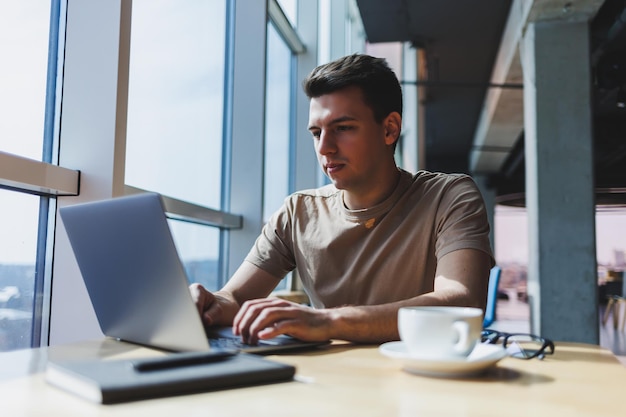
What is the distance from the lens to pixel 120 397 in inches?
26.3

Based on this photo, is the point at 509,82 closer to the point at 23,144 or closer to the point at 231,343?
the point at 23,144

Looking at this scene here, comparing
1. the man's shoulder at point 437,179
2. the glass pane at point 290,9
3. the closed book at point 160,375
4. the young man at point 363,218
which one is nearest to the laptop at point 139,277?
the closed book at point 160,375

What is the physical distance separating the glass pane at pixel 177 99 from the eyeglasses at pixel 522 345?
1.45m

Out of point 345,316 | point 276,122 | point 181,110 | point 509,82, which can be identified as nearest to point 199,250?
point 181,110

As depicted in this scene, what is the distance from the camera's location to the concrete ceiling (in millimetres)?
5527

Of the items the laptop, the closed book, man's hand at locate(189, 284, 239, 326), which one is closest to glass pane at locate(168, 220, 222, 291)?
man's hand at locate(189, 284, 239, 326)

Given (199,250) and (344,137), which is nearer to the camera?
(344,137)

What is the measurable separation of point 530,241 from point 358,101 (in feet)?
12.8

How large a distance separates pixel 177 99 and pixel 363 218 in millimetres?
1220

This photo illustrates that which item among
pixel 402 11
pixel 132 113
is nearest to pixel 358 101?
pixel 132 113

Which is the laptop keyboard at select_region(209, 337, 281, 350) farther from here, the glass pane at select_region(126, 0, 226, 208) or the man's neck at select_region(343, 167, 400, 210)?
the glass pane at select_region(126, 0, 226, 208)

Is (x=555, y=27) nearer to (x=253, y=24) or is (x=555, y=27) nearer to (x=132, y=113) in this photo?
(x=253, y=24)

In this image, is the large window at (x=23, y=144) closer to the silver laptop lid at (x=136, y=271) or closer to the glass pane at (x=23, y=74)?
the glass pane at (x=23, y=74)

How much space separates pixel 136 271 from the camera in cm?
98
